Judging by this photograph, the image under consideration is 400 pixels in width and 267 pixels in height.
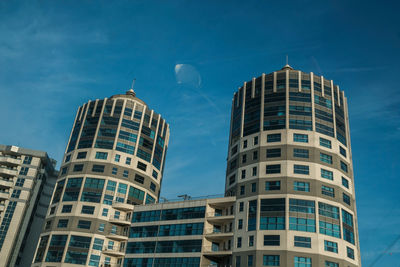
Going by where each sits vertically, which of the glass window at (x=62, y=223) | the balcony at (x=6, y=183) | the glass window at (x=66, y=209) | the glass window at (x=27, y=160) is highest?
the glass window at (x=27, y=160)

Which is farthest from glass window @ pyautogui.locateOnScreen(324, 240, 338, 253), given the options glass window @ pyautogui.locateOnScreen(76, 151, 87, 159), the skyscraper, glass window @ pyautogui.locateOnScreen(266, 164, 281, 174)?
the skyscraper

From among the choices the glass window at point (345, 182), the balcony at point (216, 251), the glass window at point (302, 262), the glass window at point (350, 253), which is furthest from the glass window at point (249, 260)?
the glass window at point (345, 182)

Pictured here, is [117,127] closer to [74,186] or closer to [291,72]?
[74,186]

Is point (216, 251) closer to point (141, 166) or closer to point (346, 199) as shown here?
point (346, 199)

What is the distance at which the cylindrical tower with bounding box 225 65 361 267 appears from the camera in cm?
7631

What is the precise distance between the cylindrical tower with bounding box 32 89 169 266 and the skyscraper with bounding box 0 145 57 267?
23903 millimetres

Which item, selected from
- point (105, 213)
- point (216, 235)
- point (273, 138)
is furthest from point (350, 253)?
point (105, 213)

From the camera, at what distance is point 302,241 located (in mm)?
75688

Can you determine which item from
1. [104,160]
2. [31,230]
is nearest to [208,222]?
[104,160]

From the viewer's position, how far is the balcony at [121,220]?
9929 centimetres

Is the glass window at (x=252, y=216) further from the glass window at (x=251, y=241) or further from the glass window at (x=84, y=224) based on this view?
the glass window at (x=84, y=224)

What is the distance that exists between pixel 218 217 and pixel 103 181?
118 ft

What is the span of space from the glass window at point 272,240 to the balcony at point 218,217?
31.2 ft

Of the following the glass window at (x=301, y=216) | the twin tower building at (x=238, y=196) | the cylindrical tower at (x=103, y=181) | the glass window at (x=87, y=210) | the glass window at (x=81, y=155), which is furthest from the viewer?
the glass window at (x=81, y=155)
